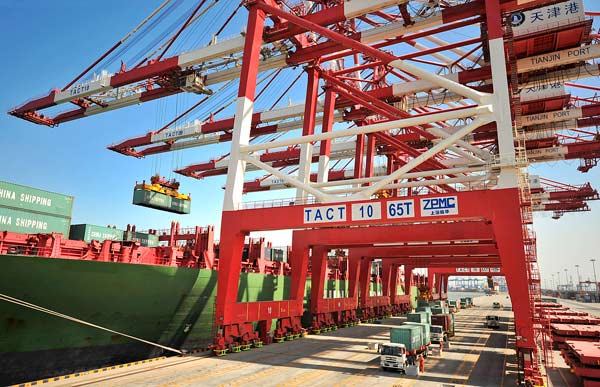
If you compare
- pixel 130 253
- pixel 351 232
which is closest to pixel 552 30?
pixel 351 232

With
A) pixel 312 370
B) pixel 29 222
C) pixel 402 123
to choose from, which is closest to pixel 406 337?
pixel 312 370

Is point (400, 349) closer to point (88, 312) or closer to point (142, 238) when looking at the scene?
point (88, 312)

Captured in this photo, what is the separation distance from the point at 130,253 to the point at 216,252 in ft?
36.4

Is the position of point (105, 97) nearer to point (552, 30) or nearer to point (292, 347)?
point (292, 347)

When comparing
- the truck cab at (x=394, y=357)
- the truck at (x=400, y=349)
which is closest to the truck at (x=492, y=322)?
the truck at (x=400, y=349)

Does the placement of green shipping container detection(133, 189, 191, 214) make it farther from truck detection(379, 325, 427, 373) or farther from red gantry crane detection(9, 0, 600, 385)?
truck detection(379, 325, 427, 373)

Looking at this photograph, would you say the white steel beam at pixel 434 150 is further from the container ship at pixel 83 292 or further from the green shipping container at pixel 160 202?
the green shipping container at pixel 160 202

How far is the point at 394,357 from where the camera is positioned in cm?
1728

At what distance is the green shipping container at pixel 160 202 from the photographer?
29828 millimetres

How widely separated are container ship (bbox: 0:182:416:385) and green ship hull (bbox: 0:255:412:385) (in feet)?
0.12

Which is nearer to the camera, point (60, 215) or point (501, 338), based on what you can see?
point (60, 215)

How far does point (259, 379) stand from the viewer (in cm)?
1480

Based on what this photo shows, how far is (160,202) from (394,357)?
21.9 m

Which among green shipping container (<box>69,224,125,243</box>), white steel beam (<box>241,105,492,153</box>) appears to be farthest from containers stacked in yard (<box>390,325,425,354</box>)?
green shipping container (<box>69,224,125,243</box>)
